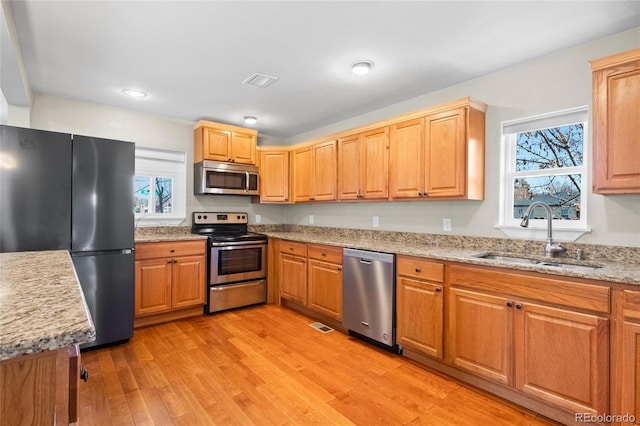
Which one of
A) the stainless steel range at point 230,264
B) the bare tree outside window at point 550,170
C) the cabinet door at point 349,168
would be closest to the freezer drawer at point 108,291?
the stainless steel range at point 230,264

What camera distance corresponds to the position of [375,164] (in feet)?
10.9

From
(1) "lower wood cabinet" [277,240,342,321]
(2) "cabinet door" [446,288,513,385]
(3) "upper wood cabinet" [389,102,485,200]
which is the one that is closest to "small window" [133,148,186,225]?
(1) "lower wood cabinet" [277,240,342,321]

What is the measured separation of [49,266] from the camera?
1517 millimetres

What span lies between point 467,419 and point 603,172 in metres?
1.70

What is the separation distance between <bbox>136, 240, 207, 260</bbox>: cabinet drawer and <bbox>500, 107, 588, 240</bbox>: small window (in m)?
3.11

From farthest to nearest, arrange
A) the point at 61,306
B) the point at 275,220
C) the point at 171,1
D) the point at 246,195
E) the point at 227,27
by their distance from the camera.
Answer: the point at 275,220, the point at 246,195, the point at 227,27, the point at 171,1, the point at 61,306

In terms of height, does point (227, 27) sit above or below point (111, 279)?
above

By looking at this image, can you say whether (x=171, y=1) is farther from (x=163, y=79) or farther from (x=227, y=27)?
(x=163, y=79)

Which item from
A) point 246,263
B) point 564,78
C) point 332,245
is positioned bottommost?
point 246,263

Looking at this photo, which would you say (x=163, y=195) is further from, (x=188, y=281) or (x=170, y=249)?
(x=188, y=281)

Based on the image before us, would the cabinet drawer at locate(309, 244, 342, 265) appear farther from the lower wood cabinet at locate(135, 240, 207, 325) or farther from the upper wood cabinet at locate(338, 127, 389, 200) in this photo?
the lower wood cabinet at locate(135, 240, 207, 325)

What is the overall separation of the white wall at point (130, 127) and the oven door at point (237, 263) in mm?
784

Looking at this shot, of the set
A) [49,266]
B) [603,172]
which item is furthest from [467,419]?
[49,266]

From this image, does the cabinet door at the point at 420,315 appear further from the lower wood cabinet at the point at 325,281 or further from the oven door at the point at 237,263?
the oven door at the point at 237,263
